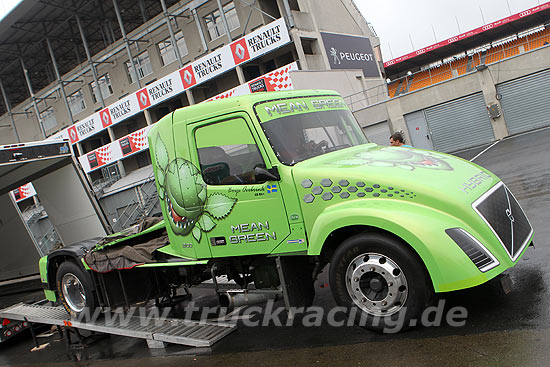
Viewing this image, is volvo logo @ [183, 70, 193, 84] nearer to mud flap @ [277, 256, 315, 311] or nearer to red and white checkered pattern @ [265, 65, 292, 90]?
red and white checkered pattern @ [265, 65, 292, 90]

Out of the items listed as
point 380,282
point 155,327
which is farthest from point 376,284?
point 155,327

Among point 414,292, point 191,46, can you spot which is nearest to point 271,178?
point 414,292

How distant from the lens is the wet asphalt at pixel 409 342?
3.75 meters

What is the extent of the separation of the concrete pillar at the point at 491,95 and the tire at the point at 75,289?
2384 cm

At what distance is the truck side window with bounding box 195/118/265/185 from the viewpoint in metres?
4.93

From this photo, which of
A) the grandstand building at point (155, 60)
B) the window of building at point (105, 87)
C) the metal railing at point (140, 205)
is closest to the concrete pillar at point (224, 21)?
the grandstand building at point (155, 60)

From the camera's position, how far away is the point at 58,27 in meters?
41.2

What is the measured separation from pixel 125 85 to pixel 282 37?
19.4 metres

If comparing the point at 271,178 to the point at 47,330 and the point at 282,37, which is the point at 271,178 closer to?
the point at 47,330

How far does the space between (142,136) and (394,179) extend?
35.7 m

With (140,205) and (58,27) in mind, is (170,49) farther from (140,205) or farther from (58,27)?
(140,205)

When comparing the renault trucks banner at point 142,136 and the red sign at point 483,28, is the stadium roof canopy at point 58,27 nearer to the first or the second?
the renault trucks banner at point 142,136

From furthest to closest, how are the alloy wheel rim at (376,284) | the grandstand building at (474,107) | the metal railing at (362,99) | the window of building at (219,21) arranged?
the window of building at (219,21) < the metal railing at (362,99) < the grandstand building at (474,107) < the alloy wheel rim at (376,284)

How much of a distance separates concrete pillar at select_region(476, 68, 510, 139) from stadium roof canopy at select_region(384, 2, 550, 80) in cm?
2080
